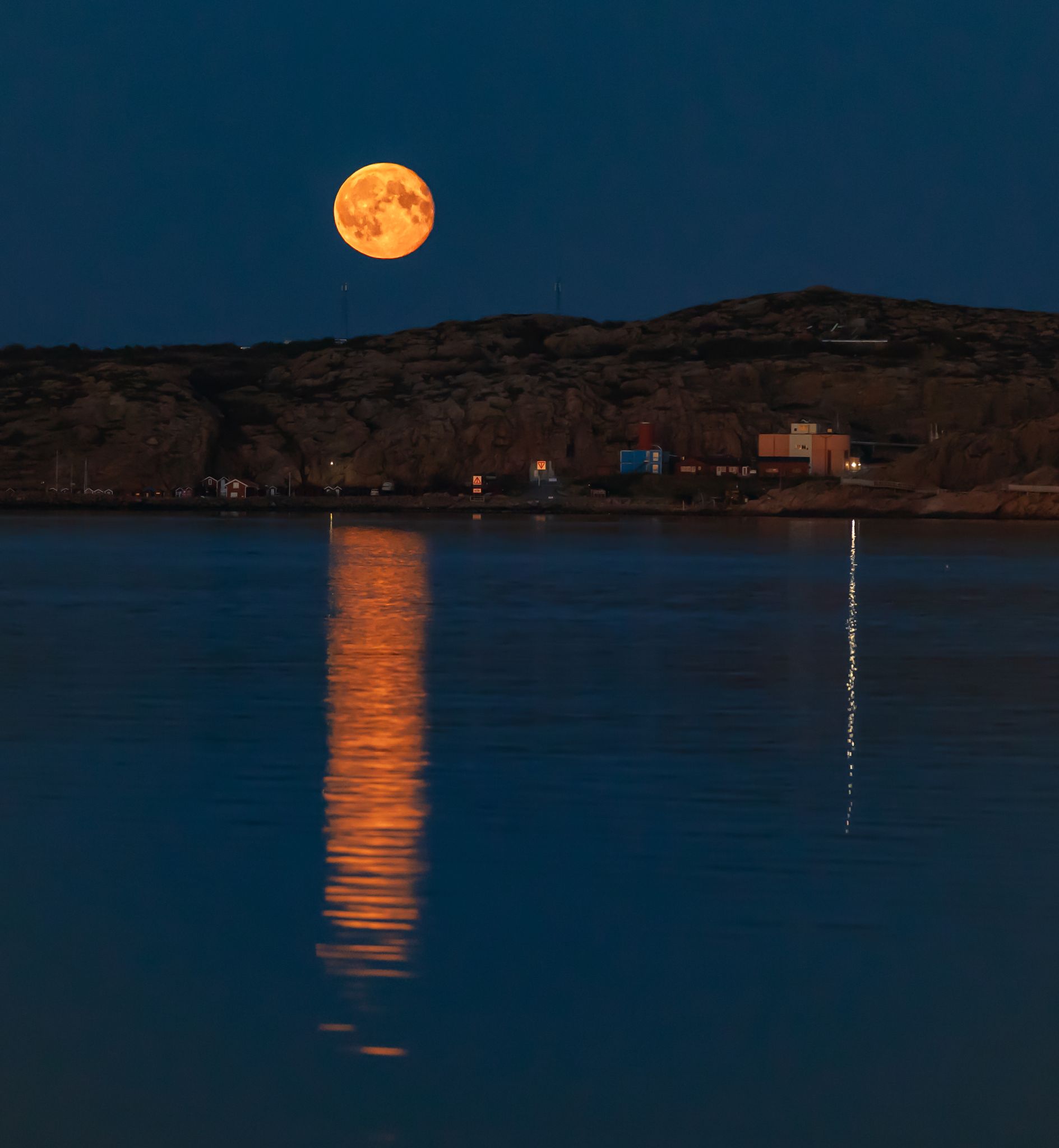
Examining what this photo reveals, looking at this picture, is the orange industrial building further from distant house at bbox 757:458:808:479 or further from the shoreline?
the shoreline

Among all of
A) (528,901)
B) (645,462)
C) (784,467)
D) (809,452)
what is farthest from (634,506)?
(528,901)

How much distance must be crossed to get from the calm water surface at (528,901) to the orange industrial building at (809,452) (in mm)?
163039

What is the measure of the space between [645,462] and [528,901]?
18086cm

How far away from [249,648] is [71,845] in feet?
67.3

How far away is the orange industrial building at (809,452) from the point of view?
19288cm

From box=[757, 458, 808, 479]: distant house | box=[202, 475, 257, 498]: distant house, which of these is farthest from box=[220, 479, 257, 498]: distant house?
box=[757, 458, 808, 479]: distant house

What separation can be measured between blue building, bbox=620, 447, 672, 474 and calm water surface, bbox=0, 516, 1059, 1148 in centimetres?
15974

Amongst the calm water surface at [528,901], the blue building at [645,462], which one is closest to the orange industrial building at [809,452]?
the blue building at [645,462]

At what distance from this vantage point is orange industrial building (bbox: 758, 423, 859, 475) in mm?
192875

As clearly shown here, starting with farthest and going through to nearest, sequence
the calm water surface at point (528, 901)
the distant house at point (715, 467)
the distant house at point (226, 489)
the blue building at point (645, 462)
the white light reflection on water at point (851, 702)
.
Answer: the distant house at point (226, 489) → the distant house at point (715, 467) → the blue building at point (645, 462) → the white light reflection on water at point (851, 702) → the calm water surface at point (528, 901)

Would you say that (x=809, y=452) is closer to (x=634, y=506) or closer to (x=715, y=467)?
(x=715, y=467)

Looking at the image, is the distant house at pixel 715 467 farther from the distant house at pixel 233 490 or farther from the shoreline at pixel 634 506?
the distant house at pixel 233 490

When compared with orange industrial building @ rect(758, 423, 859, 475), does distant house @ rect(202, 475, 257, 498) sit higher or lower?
lower

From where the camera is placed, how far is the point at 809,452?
641 ft
